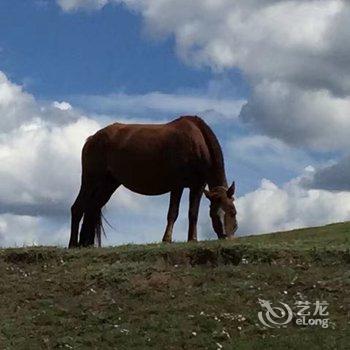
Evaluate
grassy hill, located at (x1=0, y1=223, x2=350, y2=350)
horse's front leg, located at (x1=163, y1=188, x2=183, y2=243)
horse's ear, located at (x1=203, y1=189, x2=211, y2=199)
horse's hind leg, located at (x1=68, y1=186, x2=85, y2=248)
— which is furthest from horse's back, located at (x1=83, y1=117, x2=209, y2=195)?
grassy hill, located at (x1=0, y1=223, x2=350, y2=350)

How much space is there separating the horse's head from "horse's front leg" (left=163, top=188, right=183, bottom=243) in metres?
0.76

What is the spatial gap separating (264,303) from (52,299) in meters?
3.20

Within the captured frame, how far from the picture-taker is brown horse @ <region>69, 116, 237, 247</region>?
16.9 meters

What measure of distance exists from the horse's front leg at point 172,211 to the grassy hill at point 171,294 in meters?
1.83

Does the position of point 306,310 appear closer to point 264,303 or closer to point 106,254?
point 264,303

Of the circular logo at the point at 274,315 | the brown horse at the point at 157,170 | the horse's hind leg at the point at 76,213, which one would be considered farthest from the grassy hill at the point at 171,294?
the horse's hind leg at the point at 76,213

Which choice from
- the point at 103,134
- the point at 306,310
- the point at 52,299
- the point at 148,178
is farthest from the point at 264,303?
the point at 103,134

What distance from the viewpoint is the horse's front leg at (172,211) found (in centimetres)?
1689

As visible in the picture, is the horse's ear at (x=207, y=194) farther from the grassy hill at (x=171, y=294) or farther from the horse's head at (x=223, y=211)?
the grassy hill at (x=171, y=294)

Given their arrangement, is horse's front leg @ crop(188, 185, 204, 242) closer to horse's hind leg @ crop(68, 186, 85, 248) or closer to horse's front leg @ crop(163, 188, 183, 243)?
horse's front leg @ crop(163, 188, 183, 243)

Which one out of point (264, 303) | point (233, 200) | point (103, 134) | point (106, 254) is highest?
point (103, 134)

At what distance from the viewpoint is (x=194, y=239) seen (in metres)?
16.7

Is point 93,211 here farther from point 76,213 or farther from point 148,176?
point 148,176

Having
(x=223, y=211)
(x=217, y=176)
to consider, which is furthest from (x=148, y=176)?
(x=223, y=211)
